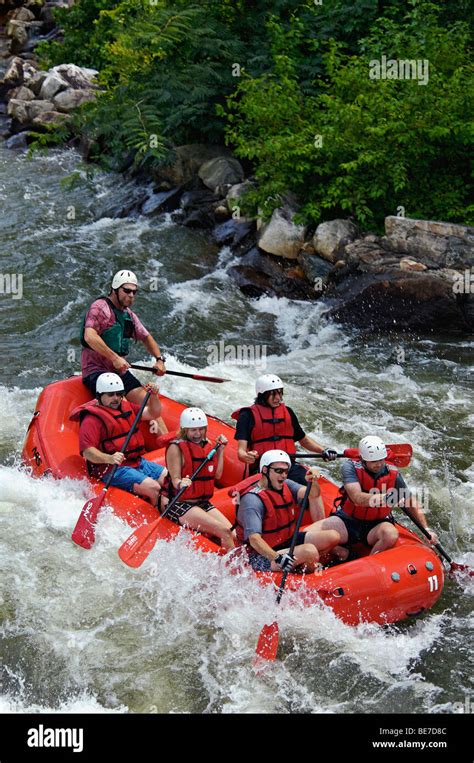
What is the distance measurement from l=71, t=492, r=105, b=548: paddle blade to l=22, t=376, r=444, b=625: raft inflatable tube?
152 mm

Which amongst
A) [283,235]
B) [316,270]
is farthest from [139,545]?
[283,235]

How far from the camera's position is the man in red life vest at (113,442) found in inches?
282

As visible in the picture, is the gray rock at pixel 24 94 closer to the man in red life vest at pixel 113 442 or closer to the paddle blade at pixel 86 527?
the man in red life vest at pixel 113 442

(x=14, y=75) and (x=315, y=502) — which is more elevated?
(x=14, y=75)

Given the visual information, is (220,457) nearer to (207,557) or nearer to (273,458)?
(273,458)

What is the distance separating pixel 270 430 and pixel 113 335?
1778 millimetres

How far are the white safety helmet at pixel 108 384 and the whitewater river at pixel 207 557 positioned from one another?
77 cm

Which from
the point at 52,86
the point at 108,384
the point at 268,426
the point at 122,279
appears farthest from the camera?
the point at 52,86

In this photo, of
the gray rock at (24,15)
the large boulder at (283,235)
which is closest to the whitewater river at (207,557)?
the large boulder at (283,235)

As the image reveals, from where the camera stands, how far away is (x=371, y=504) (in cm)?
650

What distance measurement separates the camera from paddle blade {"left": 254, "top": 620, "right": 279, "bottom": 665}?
5945 millimetres

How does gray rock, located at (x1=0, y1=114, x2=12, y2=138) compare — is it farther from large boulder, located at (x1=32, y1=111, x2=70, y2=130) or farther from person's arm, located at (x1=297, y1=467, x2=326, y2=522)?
person's arm, located at (x1=297, y1=467, x2=326, y2=522)

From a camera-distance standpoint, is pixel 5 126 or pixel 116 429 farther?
pixel 5 126
